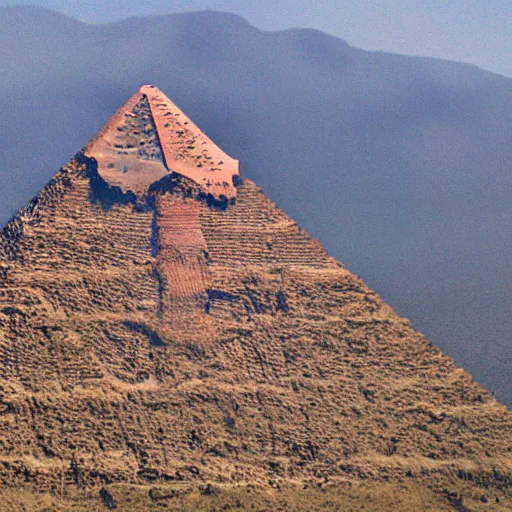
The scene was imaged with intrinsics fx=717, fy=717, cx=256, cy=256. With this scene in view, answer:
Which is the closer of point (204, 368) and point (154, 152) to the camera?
point (204, 368)

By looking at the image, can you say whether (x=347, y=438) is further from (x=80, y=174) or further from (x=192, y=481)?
(x=80, y=174)

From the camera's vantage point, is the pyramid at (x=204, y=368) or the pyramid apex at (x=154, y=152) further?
the pyramid apex at (x=154, y=152)

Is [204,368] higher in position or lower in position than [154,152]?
lower

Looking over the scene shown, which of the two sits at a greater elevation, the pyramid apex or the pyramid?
the pyramid apex

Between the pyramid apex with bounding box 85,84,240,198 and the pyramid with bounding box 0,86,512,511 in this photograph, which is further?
the pyramid apex with bounding box 85,84,240,198
